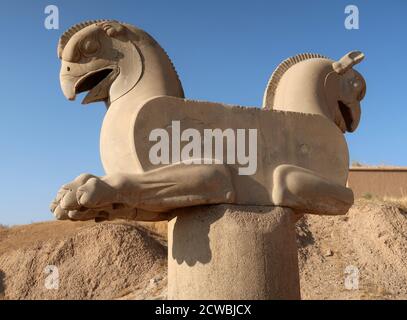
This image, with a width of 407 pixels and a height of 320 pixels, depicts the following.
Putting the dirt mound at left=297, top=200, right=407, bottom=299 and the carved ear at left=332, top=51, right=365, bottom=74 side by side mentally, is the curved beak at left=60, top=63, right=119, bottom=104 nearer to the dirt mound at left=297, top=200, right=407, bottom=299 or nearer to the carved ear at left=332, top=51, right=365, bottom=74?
the carved ear at left=332, top=51, right=365, bottom=74

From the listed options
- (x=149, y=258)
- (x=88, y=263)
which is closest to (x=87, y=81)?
(x=149, y=258)

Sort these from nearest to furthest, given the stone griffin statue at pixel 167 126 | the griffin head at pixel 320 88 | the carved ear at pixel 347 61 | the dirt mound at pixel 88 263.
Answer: the stone griffin statue at pixel 167 126
the griffin head at pixel 320 88
the carved ear at pixel 347 61
the dirt mound at pixel 88 263

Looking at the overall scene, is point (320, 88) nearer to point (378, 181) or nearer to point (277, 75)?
point (277, 75)

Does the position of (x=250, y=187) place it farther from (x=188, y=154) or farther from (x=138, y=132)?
(x=138, y=132)

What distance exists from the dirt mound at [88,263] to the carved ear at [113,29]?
7075 mm

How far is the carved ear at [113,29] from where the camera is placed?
3.75m

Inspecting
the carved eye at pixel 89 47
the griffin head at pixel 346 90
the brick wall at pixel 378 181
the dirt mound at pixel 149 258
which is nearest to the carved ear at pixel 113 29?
the carved eye at pixel 89 47

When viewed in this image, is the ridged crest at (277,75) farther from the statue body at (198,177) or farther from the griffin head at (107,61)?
the griffin head at (107,61)

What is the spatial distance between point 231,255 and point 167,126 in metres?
1.10

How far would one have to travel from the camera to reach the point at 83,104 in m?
3.91

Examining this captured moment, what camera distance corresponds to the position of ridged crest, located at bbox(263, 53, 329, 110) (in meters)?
4.42

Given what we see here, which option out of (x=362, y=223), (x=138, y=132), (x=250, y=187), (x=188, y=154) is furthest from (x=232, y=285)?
(x=362, y=223)

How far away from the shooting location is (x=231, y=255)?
342 centimetres
